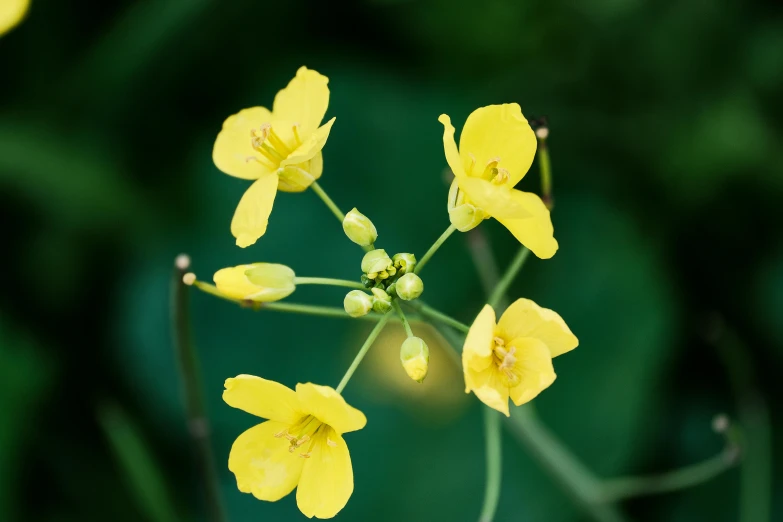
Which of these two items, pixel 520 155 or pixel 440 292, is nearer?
pixel 520 155

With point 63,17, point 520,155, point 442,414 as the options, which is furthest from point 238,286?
point 63,17

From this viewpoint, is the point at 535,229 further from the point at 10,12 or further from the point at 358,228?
the point at 10,12

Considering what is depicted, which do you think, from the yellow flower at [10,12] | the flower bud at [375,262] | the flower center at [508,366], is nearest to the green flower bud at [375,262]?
the flower bud at [375,262]

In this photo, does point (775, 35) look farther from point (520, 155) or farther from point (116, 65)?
point (116, 65)

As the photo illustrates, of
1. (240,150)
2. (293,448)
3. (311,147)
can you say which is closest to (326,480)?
(293,448)

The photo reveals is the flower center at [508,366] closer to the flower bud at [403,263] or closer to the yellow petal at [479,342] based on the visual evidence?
the yellow petal at [479,342]

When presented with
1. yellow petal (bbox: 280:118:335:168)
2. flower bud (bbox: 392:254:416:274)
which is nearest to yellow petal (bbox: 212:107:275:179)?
yellow petal (bbox: 280:118:335:168)

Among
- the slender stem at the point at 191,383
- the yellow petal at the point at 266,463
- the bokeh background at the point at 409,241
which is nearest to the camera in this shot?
the yellow petal at the point at 266,463
